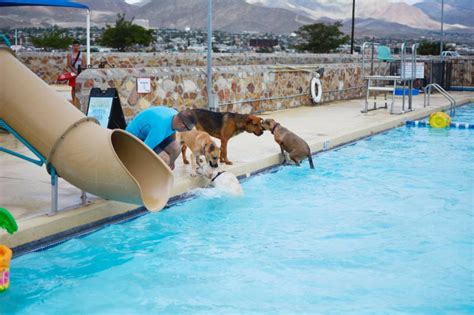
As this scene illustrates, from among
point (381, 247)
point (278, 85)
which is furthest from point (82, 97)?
point (278, 85)

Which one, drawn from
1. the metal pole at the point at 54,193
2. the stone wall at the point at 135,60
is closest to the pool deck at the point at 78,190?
the metal pole at the point at 54,193

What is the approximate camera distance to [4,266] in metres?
5.22

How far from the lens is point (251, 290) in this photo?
19.3 ft

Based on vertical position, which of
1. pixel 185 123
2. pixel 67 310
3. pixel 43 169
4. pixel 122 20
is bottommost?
pixel 67 310

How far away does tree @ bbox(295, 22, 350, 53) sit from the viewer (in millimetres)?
65131

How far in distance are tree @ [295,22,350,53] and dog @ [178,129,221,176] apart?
57.0 meters

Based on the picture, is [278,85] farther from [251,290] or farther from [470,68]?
[470,68]

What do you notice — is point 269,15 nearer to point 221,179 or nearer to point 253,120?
point 253,120

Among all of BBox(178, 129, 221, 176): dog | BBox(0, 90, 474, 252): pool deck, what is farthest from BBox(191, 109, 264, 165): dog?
BBox(178, 129, 221, 176): dog

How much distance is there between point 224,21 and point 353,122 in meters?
83.7

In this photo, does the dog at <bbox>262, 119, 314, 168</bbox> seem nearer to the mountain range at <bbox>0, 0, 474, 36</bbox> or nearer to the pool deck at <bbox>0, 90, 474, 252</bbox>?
the pool deck at <bbox>0, 90, 474, 252</bbox>

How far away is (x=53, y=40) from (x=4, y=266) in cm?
3310

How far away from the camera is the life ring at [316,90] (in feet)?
59.4

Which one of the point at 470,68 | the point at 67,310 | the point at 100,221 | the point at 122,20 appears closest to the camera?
the point at 67,310
